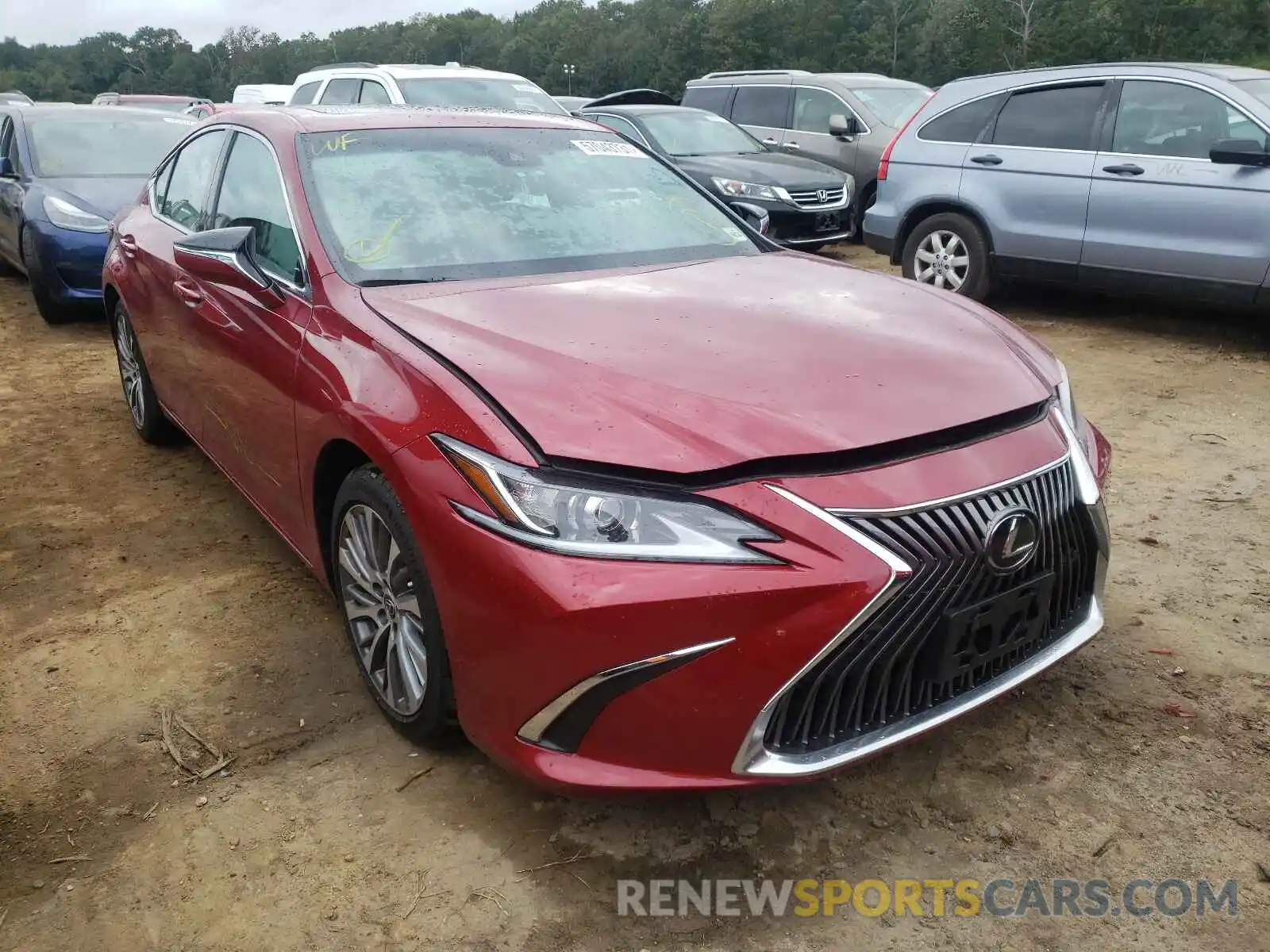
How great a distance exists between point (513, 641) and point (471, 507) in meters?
0.29

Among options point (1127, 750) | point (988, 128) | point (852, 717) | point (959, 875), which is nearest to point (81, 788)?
point (852, 717)

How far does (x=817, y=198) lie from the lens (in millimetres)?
9930

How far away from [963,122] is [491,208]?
5.54m

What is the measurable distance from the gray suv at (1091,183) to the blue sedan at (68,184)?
5694 millimetres

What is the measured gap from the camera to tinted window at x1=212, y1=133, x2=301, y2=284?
3.11 meters

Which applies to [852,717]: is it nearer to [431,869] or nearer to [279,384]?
[431,869]

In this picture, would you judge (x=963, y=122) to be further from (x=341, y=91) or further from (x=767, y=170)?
(x=341, y=91)

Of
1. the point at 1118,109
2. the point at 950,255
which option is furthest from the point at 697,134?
the point at 1118,109

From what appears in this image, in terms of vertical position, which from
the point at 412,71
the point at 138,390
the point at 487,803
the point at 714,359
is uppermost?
the point at 412,71

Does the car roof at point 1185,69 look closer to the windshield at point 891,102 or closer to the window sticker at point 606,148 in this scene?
the windshield at point 891,102

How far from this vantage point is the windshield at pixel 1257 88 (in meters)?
→ 6.25

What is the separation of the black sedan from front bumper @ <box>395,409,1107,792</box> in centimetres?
750

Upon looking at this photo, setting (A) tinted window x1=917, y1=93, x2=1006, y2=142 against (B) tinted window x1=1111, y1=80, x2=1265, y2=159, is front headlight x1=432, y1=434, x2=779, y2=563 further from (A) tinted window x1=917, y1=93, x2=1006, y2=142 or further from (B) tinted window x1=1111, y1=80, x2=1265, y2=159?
(A) tinted window x1=917, y1=93, x2=1006, y2=142

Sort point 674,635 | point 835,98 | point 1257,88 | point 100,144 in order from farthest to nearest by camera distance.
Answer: point 835,98 < point 100,144 < point 1257,88 < point 674,635
